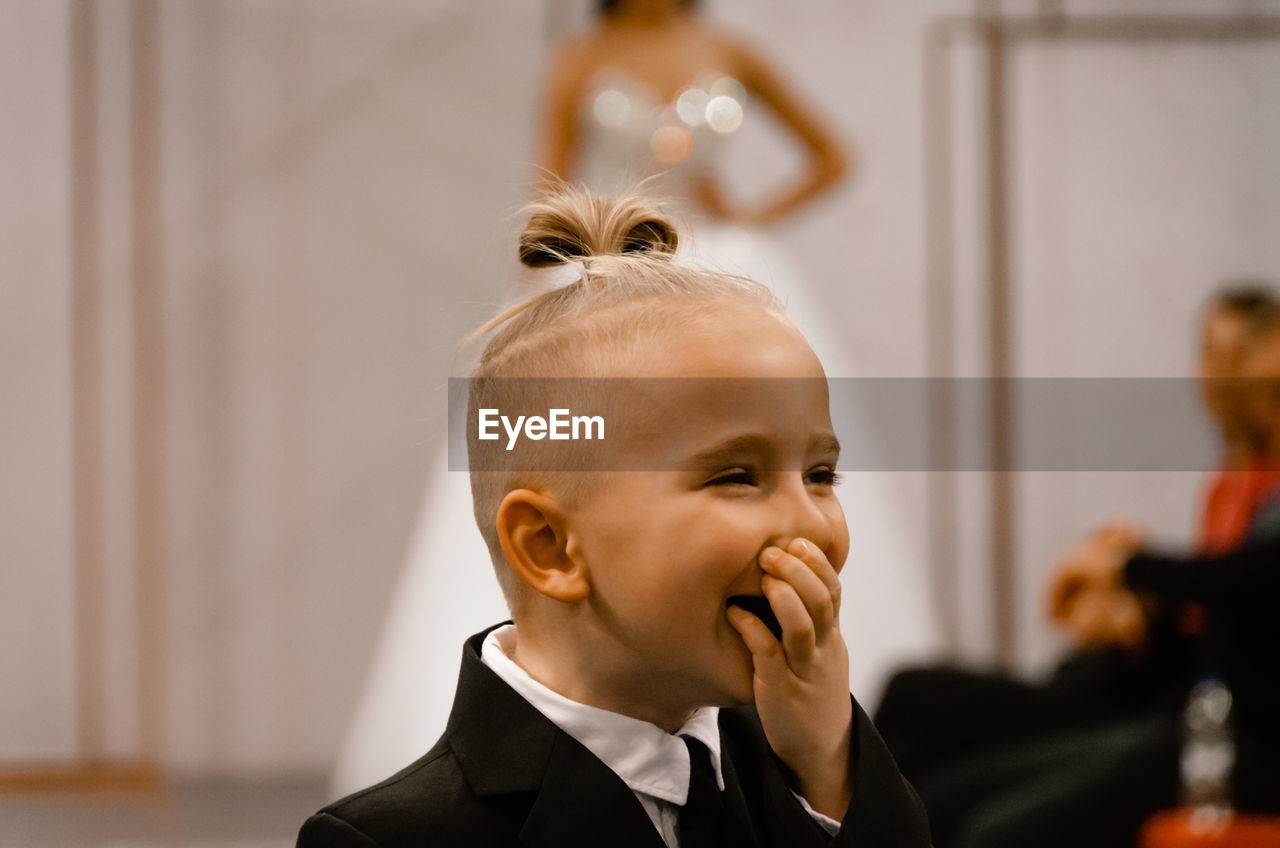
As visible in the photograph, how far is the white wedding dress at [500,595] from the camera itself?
45 centimetres

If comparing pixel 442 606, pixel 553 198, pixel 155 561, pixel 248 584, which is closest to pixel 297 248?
pixel 248 584

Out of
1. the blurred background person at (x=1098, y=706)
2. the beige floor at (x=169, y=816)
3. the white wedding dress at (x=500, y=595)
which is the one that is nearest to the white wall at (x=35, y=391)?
the beige floor at (x=169, y=816)

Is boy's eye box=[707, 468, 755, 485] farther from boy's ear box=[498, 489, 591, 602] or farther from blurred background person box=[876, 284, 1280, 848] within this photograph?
blurred background person box=[876, 284, 1280, 848]

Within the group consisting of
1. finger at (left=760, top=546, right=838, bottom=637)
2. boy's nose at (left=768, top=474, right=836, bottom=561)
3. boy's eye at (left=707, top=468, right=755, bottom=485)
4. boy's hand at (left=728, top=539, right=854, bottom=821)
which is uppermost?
boy's eye at (left=707, top=468, right=755, bottom=485)

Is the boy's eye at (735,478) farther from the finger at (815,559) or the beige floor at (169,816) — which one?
the beige floor at (169,816)

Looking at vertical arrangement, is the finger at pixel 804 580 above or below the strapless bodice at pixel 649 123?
below

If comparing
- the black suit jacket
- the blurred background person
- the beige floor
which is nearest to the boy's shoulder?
the black suit jacket

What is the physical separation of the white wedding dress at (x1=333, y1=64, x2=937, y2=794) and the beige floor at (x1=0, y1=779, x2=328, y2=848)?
67mm

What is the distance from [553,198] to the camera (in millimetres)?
334

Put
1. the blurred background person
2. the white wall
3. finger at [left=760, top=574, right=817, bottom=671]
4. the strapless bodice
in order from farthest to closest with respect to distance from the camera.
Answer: the strapless bodice < the blurred background person < the white wall < finger at [left=760, top=574, right=817, bottom=671]

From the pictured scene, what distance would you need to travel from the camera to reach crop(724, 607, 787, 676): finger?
28 cm

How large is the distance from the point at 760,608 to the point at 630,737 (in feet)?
0.17

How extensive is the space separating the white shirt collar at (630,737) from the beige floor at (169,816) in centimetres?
14

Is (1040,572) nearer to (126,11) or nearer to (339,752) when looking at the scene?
(339,752)
